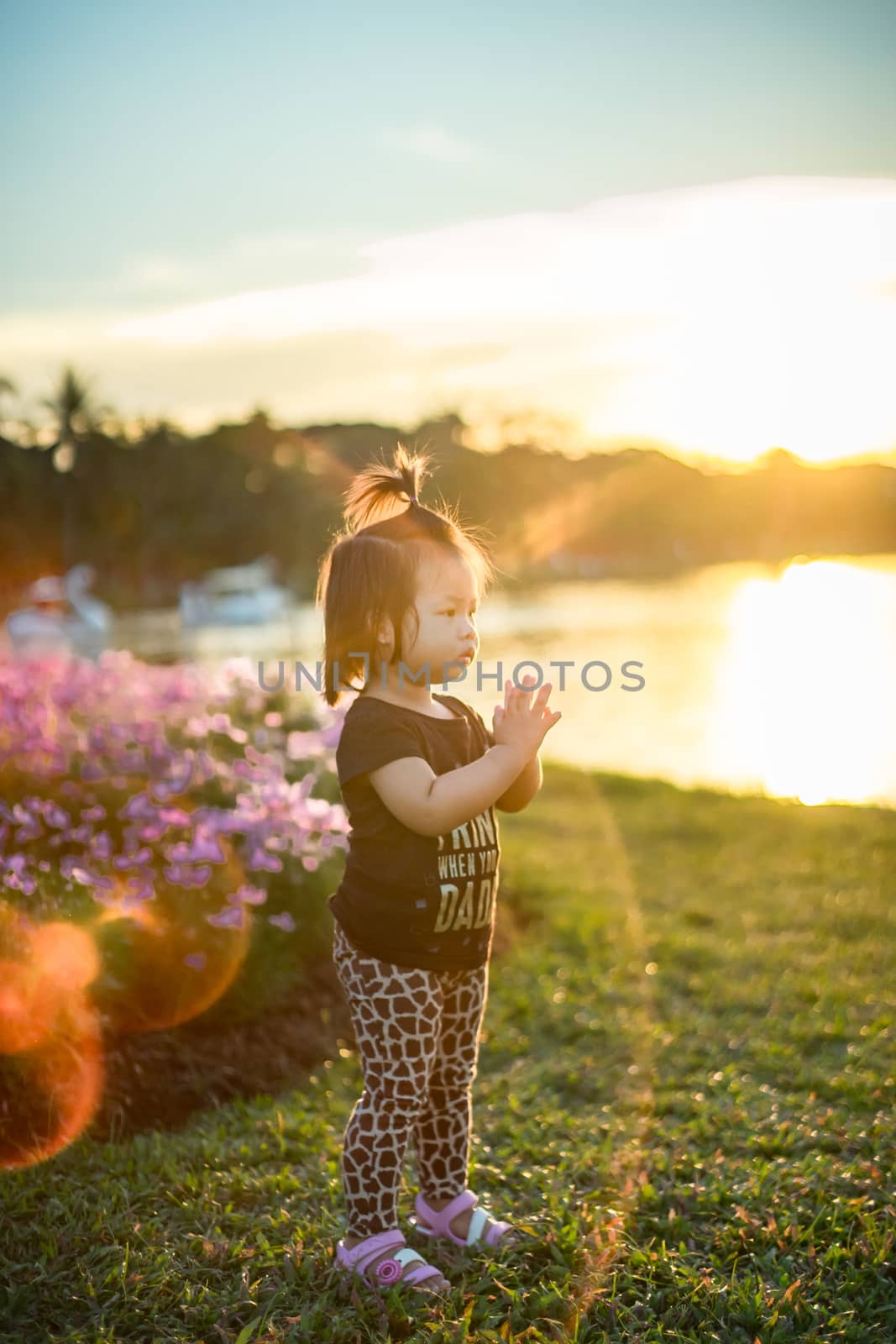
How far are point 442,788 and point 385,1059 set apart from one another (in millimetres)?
611

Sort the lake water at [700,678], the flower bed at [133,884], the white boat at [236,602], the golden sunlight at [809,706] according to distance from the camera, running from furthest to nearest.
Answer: the white boat at [236,602]
the lake water at [700,678]
the golden sunlight at [809,706]
the flower bed at [133,884]

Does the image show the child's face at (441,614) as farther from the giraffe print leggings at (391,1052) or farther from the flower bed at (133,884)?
the flower bed at (133,884)

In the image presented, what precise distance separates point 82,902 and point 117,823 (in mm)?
650

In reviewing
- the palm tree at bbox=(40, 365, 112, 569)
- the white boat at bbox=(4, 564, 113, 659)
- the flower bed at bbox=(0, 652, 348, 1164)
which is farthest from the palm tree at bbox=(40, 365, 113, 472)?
the flower bed at bbox=(0, 652, 348, 1164)

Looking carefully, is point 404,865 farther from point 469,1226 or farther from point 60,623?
point 60,623

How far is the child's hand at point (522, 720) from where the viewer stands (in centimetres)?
207

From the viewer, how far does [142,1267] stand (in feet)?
7.47

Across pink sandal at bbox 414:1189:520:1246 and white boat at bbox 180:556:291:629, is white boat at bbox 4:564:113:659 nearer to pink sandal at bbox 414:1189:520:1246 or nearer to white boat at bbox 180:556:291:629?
white boat at bbox 180:556:291:629

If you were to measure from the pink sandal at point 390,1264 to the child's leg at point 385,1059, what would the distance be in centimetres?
10

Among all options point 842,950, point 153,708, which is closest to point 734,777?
point 842,950

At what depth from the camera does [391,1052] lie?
83.6 inches

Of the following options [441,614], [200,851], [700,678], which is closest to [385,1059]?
[441,614]

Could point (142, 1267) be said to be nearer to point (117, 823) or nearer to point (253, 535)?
point (117, 823)

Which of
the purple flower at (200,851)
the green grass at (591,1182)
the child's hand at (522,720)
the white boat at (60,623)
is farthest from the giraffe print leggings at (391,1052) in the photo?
the white boat at (60,623)
